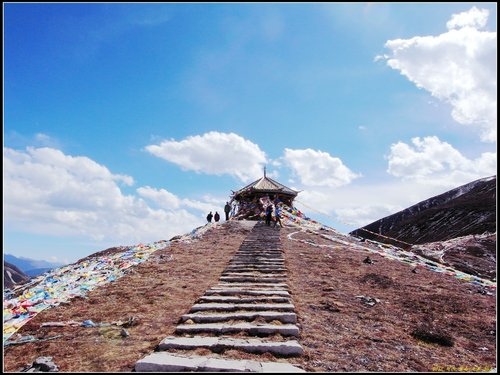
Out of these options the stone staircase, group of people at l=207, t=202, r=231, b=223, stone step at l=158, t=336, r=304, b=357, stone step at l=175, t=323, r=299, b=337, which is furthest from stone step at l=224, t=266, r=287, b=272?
group of people at l=207, t=202, r=231, b=223

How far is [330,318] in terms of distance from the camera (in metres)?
8.31

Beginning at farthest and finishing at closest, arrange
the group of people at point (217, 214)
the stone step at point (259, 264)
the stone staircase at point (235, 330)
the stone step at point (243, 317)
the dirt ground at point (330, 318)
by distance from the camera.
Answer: the group of people at point (217, 214)
the stone step at point (259, 264)
the stone step at point (243, 317)
the dirt ground at point (330, 318)
the stone staircase at point (235, 330)

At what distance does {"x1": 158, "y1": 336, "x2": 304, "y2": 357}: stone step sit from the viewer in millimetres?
6324

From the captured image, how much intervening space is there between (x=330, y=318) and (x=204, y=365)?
3.77 meters

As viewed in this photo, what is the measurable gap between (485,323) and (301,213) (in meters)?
24.5

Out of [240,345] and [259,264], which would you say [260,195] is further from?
[240,345]

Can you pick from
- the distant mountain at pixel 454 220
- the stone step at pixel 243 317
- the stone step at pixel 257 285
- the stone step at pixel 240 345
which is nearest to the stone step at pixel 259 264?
the stone step at pixel 257 285

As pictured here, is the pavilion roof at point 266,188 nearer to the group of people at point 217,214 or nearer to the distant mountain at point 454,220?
the group of people at point 217,214

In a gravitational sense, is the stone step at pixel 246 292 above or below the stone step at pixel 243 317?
above

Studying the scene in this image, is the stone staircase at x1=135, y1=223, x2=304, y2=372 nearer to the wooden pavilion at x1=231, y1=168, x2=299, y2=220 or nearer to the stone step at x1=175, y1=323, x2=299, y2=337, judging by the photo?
the stone step at x1=175, y1=323, x2=299, y2=337

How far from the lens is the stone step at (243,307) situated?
838 cm

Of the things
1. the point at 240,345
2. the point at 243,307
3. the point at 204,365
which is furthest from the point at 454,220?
the point at 204,365

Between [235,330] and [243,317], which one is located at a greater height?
[243,317]

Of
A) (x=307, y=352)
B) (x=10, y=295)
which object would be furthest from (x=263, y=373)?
(x=10, y=295)
